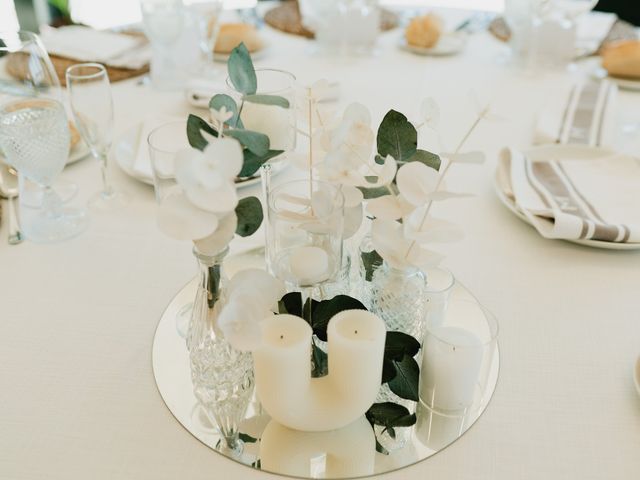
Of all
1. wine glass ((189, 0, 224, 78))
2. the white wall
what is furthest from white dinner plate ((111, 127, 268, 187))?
the white wall

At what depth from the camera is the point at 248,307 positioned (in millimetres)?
564

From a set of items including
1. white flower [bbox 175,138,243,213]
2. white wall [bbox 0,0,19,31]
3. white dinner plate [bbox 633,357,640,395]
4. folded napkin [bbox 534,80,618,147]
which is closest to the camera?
white flower [bbox 175,138,243,213]

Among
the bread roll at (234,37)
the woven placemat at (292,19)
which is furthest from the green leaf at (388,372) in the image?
the woven placemat at (292,19)

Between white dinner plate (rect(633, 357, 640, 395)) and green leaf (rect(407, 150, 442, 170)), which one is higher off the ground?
green leaf (rect(407, 150, 442, 170))

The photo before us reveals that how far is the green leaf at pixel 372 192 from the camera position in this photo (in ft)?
2.13

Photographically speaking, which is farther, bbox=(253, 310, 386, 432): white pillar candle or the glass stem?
the glass stem

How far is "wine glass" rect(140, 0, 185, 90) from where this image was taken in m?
1.40

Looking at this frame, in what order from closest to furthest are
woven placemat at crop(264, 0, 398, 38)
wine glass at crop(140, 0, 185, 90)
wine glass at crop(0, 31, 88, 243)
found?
wine glass at crop(0, 31, 88, 243), wine glass at crop(140, 0, 185, 90), woven placemat at crop(264, 0, 398, 38)

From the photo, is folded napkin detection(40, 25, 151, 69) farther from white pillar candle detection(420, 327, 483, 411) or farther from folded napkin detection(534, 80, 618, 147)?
white pillar candle detection(420, 327, 483, 411)

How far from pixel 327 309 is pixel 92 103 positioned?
0.54 metres

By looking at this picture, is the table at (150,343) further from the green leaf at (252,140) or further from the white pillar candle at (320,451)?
the green leaf at (252,140)

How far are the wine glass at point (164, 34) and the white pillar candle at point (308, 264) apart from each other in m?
0.94

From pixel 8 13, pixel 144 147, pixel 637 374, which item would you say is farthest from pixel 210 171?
pixel 8 13

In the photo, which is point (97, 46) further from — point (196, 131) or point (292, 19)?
point (196, 131)
